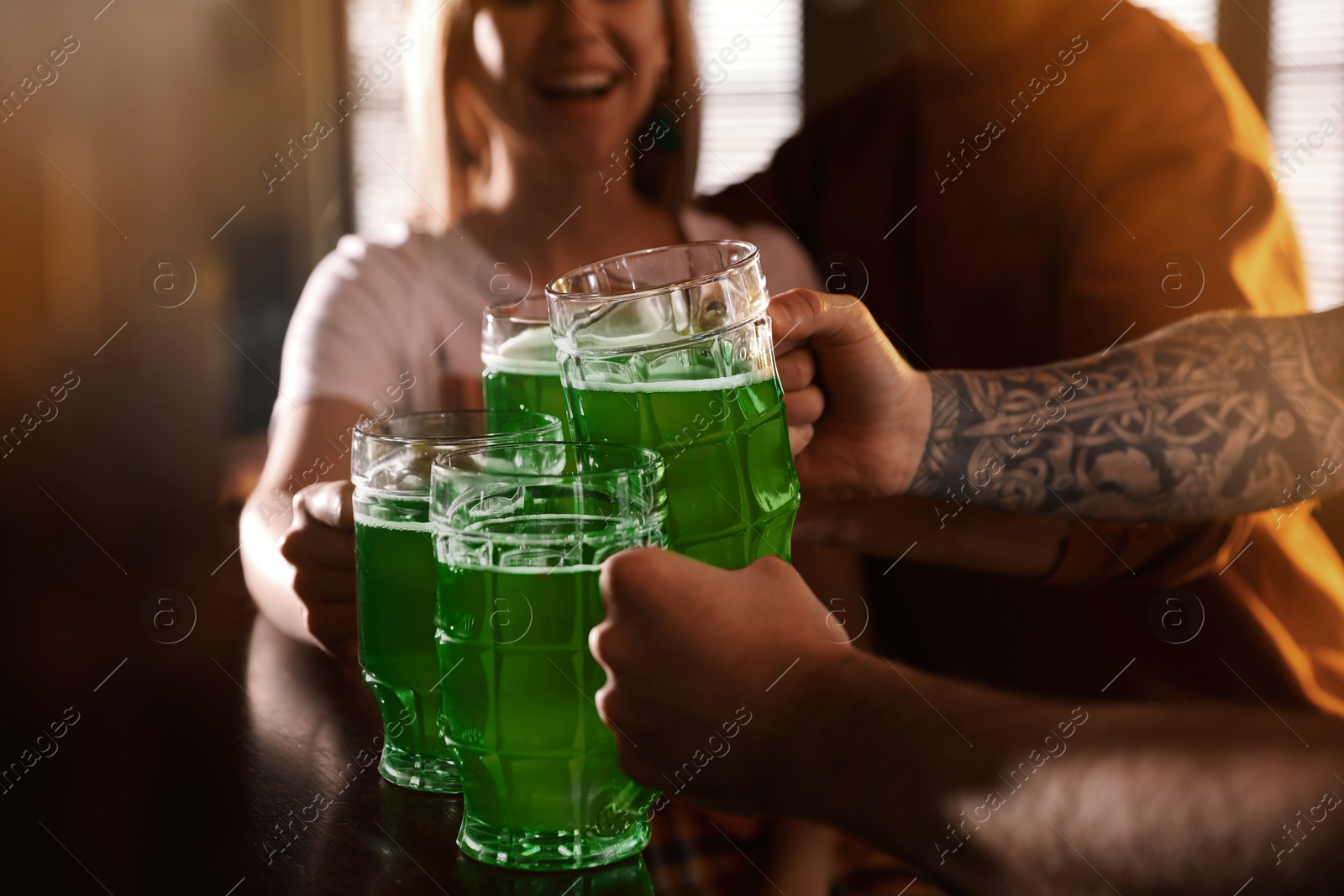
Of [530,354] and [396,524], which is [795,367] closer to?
[530,354]

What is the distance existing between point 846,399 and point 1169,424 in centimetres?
40

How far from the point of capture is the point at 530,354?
2.34ft

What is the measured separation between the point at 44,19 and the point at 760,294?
3.70 meters

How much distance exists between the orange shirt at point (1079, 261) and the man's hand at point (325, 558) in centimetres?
90

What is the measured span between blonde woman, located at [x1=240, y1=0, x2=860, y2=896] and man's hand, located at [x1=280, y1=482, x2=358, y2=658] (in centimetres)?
63

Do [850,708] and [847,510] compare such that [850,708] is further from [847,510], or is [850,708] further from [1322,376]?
[1322,376]

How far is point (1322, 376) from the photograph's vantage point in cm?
117

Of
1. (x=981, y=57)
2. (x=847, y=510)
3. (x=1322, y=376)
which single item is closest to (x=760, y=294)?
(x=847, y=510)

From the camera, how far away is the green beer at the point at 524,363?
706 mm

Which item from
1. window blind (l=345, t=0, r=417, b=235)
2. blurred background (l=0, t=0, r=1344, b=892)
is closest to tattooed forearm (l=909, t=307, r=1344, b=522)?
blurred background (l=0, t=0, r=1344, b=892)

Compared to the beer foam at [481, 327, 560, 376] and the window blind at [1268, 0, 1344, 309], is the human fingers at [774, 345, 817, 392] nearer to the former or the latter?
the beer foam at [481, 327, 560, 376]

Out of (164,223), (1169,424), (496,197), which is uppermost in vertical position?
(164,223)

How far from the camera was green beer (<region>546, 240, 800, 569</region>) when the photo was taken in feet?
1.79

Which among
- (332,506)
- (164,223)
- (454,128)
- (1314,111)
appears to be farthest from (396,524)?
(164,223)
